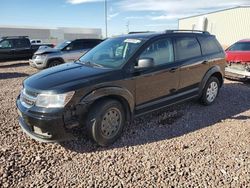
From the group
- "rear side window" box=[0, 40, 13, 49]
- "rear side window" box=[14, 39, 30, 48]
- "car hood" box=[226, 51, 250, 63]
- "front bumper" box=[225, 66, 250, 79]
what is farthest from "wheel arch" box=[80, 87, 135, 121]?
"rear side window" box=[14, 39, 30, 48]

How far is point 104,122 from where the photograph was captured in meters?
4.03

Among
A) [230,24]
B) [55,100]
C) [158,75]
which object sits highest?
[230,24]

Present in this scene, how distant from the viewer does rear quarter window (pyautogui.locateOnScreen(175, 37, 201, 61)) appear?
5.22 metres

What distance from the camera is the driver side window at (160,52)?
4.64 m

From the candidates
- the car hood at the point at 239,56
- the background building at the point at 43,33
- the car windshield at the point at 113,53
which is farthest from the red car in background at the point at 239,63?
the background building at the point at 43,33

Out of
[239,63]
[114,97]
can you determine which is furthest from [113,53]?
[239,63]

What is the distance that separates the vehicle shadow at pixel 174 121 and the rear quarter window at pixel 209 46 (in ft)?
4.23

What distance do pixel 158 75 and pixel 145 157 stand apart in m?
1.61

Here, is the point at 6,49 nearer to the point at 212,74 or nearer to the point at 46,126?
the point at 212,74

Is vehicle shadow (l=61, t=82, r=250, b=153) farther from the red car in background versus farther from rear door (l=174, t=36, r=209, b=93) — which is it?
the red car in background

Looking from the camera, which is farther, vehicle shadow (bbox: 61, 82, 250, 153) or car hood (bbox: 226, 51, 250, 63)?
car hood (bbox: 226, 51, 250, 63)

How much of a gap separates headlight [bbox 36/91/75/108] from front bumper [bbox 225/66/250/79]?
6.52 meters

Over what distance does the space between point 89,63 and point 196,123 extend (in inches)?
96.0

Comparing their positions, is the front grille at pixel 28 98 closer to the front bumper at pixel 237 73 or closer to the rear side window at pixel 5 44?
the front bumper at pixel 237 73
